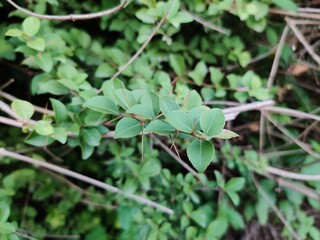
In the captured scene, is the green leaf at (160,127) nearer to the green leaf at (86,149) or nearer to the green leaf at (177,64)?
the green leaf at (86,149)

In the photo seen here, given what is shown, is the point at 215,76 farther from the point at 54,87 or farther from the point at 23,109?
the point at 23,109

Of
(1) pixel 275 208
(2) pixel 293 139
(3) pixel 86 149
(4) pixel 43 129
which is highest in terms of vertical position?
(4) pixel 43 129

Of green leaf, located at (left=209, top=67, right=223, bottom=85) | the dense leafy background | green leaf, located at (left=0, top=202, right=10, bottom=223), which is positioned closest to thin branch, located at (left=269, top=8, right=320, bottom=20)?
the dense leafy background

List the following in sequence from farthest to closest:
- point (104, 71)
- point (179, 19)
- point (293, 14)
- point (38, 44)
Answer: point (293, 14) < point (104, 71) < point (179, 19) < point (38, 44)

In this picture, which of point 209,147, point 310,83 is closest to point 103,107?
point 209,147

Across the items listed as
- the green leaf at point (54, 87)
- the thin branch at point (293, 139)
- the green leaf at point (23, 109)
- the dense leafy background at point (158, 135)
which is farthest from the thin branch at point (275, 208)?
the green leaf at point (23, 109)

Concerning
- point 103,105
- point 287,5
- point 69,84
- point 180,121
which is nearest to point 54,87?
point 69,84

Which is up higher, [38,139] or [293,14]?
[293,14]

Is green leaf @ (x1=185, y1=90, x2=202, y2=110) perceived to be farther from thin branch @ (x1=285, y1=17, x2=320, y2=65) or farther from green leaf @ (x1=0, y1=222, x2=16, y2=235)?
thin branch @ (x1=285, y1=17, x2=320, y2=65)
